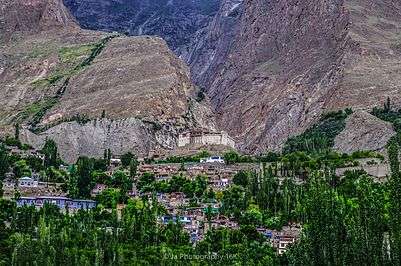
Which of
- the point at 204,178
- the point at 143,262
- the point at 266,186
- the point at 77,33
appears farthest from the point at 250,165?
the point at 77,33

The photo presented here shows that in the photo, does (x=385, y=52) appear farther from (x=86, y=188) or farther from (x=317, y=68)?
(x=86, y=188)

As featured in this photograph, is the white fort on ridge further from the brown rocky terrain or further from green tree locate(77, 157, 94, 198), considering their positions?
green tree locate(77, 157, 94, 198)

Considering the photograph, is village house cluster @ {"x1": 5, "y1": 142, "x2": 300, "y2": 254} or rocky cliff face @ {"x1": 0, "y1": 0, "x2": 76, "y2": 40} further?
rocky cliff face @ {"x1": 0, "y1": 0, "x2": 76, "y2": 40}

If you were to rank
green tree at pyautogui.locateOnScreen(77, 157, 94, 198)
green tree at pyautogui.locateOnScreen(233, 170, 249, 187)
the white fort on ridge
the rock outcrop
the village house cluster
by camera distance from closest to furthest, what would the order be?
1. the village house cluster
2. green tree at pyautogui.locateOnScreen(77, 157, 94, 198)
3. green tree at pyautogui.locateOnScreen(233, 170, 249, 187)
4. the rock outcrop
5. the white fort on ridge

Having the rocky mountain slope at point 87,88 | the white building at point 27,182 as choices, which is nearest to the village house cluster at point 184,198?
the white building at point 27,182

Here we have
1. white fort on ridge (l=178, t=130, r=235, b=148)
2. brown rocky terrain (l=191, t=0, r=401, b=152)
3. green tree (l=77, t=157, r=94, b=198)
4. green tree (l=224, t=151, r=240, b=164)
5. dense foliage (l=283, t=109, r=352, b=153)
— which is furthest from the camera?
brown rocky terrain (l=191, t=0, r=401, b=152)

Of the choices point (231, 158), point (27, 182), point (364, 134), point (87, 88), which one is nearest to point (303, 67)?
point (87, 88)

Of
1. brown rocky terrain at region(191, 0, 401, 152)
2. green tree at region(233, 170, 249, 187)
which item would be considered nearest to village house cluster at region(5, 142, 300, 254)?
green tree at region(233, 170, 249, 187)

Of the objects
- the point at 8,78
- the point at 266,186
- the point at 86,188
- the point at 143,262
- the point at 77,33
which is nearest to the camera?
the point at 143,262
